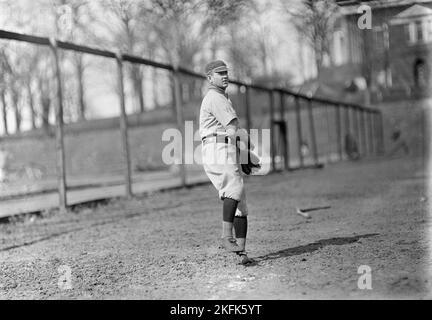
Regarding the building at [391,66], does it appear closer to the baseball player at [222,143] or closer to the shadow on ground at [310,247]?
the shadow on ground at [310,247]

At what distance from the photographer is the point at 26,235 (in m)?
7.08

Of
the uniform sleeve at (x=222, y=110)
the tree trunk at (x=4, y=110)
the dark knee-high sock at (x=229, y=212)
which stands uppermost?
the tree trunk at (x=4, y=110)

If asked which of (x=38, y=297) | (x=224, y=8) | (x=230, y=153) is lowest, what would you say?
(x=38, y=297)

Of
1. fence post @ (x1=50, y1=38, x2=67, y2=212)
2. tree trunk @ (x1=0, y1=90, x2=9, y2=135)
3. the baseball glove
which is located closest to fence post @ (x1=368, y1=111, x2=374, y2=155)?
tree trunk @ (x1=0, y1=90, x2=9, y2=135)

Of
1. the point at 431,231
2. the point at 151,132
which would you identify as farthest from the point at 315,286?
the point at 151,132

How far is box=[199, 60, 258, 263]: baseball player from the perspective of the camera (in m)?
4.42

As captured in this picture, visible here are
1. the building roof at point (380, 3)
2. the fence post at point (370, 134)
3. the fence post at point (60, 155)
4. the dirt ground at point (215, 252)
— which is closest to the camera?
the dirt ground at point (215, 252)

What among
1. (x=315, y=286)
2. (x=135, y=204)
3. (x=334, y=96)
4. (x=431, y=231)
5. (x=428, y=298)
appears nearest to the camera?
(x=428, y=298)

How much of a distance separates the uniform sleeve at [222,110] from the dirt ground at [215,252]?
1.00 m

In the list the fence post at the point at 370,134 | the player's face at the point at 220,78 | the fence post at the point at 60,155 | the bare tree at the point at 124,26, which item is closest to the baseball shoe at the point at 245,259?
the player's face at the point at 220,78

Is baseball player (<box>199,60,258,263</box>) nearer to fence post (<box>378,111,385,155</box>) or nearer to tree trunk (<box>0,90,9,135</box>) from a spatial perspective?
tree trunk (<box>0,90,9,135</box>)

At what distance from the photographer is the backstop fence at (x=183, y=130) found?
10.5 metres

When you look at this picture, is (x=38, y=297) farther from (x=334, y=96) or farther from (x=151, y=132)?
(x=334, y=96)

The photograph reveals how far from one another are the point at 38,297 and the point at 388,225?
3500 mm
